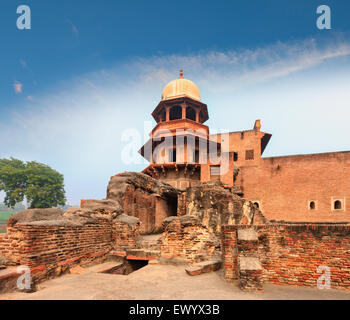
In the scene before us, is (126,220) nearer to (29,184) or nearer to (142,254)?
(142,254)

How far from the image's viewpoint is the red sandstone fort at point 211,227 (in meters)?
4.21

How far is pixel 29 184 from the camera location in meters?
27.5

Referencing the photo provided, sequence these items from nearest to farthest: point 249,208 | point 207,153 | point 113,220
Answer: point 113,220
point 249,208
point 207,153

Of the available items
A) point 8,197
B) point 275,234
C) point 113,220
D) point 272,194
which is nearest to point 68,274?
point 113,220

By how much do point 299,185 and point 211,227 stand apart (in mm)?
10666

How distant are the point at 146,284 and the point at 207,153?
59.3 ft

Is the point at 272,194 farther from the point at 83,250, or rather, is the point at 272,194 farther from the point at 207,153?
the point at 83,250

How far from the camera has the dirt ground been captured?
3617mm

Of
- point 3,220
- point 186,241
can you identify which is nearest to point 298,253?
point 186,241

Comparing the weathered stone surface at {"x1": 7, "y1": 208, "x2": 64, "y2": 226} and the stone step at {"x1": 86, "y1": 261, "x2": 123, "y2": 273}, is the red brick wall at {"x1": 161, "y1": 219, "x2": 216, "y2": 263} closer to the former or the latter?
the stone step at {"x1": 86, "y1": 261, "x2": 123, "y2": 273}

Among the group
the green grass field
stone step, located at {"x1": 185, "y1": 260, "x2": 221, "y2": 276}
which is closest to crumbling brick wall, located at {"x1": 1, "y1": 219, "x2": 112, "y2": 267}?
stone step, located at {"x1": 185, "y1": 260, "x2": 221, "y2": 276}

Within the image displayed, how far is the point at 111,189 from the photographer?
10109 mm

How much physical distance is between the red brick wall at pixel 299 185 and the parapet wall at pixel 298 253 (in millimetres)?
15356

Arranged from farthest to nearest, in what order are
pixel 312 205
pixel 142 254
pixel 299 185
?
pixel 299 185 → pixel 312 205 → pixel 142 254
